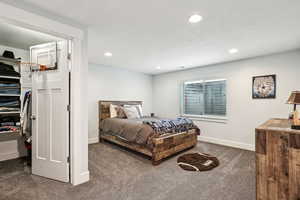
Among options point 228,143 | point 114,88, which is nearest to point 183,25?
point 114,88

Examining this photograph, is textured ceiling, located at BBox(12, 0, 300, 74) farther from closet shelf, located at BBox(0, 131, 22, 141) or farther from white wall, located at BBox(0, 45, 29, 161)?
closet shelf, located at BBox(0, 131, 22, 141)

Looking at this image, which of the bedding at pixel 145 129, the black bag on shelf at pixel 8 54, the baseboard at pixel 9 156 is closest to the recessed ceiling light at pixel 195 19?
the bedding at pixel 145 129

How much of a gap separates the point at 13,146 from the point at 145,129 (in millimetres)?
2739

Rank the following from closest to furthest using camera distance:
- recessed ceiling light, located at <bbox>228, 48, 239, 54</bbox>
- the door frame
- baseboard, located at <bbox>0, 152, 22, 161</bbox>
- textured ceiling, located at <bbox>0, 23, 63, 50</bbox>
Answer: the door frame < textured ceiling, located at <bbox>0, 23, 63, 50</bbox> < baseboard, located at <bbox>0, 152, 22, 161</bbox> < recessed ceiling light, located at <bbox>228, 48, 239, 54</bbox>

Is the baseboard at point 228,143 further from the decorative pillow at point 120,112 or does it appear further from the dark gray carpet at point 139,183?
the decorative pillow at point 120,112

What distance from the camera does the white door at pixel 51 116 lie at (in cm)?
211

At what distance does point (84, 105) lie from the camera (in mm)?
2150

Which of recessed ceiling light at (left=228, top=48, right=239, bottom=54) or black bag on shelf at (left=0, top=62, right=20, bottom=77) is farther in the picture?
recessed ceiling light at (left=228, top=48, right=239, bottom=54)

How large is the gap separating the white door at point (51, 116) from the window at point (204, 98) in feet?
12.5

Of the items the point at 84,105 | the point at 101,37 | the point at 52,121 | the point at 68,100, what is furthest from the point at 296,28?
the point at 52,121

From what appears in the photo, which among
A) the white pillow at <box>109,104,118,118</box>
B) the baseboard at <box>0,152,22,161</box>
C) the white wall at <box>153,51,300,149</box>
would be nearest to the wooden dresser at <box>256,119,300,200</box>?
the white wall at <box>153,51,300,149</box>

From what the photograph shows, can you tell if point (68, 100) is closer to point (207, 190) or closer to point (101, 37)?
point (101, 37)

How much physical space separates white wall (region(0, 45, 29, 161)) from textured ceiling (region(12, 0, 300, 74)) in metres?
1.43

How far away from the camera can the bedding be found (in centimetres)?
279
